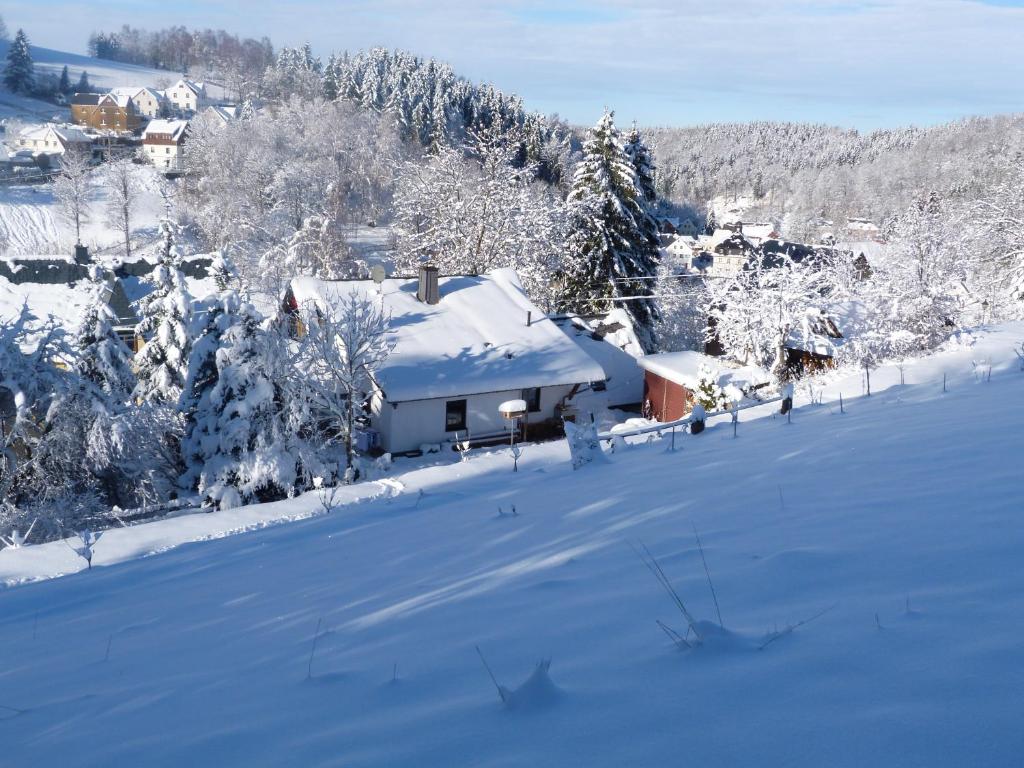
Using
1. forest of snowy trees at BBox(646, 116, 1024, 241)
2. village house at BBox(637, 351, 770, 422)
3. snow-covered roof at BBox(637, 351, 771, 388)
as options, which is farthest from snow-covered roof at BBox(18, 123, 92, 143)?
snow-covered roof at BBox(637, 351, 771, 388)

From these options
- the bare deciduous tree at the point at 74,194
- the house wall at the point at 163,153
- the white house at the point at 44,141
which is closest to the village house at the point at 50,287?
the bare deciduous tree at the point at 74,194

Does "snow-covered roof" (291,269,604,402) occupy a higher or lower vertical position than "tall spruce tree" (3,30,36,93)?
lower

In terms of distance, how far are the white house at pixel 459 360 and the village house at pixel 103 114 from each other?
88.2m

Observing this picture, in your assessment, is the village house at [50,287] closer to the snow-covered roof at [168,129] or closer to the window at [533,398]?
the window at [533,398]

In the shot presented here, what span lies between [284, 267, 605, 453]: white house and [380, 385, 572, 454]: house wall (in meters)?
0.03

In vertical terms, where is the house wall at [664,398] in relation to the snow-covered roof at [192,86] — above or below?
below

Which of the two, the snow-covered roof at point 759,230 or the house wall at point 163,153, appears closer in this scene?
the house wall at point 163,153

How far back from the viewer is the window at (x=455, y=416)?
2347 cm

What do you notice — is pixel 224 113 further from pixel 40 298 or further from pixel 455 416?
pixel 455 416

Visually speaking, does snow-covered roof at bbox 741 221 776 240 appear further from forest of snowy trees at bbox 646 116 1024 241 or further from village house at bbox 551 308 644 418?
village house at bbox 551 308 644 418

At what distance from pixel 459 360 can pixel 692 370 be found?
7.66 meters

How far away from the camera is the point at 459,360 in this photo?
940 inches

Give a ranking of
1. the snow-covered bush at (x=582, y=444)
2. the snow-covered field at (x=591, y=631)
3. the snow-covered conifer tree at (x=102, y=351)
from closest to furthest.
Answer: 1. the snow-covered field at (x=591, y=631)
2. the snow-covered bush at (x=582, y=444)
3. the snow-covered conifer tree at (x=102, y=351)

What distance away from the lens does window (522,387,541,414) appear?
2458 cm
